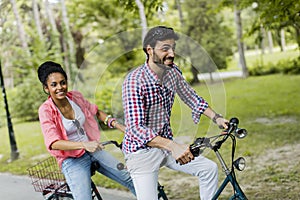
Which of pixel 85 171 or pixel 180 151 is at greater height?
pixel 180 151

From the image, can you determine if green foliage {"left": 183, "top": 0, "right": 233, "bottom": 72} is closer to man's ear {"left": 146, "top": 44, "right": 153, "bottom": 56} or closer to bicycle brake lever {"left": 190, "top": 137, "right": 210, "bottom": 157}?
bicycle brake lever {"left": 190, "top": 137, "right": 210, "bottom": 157}

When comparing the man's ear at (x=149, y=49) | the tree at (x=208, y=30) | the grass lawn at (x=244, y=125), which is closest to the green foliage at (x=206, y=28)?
the tree at (x=208, y=30)

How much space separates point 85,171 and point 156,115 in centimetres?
72

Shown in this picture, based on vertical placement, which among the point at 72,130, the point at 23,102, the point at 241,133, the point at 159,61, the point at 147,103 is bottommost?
the point at 23,102

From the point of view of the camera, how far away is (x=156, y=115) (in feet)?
6.61

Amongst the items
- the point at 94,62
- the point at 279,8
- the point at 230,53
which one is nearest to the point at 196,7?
the point at 230,53

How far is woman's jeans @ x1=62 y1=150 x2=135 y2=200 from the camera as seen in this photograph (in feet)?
7.89

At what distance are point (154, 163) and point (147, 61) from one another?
21.3 inches

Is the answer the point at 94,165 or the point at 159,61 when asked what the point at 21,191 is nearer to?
the point at 94,165

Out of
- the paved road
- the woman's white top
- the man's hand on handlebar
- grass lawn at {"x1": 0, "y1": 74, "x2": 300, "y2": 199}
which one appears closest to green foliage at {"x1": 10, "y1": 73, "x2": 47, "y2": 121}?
grass lawn at {"x1": 0, "y1": 74, "x2": 300, "y2": 199}

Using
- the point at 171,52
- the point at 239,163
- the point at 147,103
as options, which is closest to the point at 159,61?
the point at 171,52

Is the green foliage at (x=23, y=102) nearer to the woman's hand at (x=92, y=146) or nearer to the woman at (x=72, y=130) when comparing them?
the woman at (x=72, y=130)

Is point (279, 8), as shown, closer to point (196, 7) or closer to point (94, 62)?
point (94, 62)

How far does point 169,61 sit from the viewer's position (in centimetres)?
189
